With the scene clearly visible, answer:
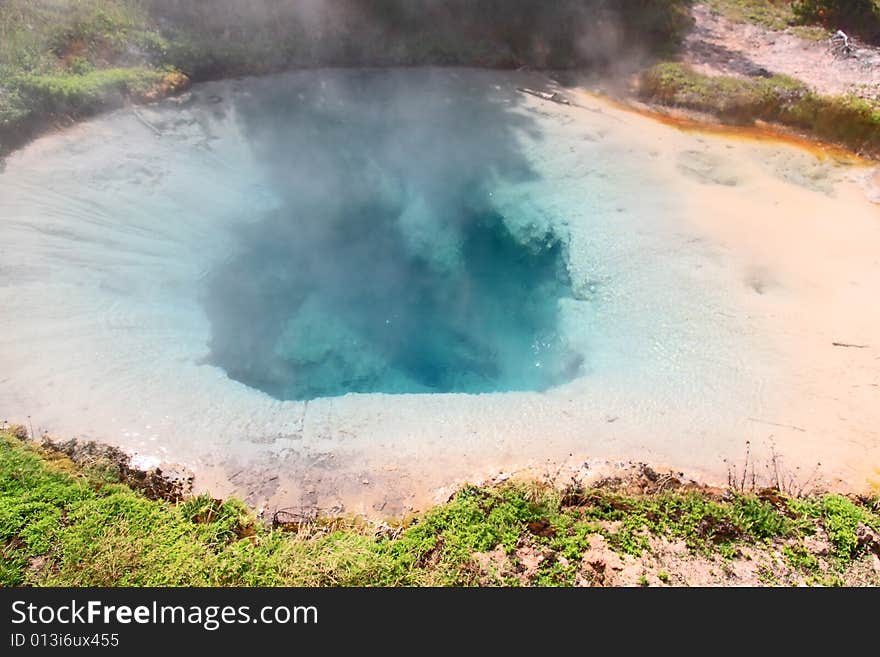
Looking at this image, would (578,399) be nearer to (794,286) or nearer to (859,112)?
(794,286)

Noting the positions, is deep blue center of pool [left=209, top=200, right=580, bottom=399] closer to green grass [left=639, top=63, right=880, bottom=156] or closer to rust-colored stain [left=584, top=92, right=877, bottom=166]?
rust-colored stain [left=584, top=92, right=877, bottom=166]

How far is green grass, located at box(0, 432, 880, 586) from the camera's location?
429 centimetres

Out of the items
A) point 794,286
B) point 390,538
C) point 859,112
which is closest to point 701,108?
point 859,112

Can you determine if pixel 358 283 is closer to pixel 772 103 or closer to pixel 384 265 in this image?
pixel 384 265

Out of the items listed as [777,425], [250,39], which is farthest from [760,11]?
[777,425]

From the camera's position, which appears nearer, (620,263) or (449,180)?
(620,263)

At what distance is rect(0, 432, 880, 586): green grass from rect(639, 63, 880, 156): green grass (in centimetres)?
712

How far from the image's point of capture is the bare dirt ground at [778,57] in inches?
412

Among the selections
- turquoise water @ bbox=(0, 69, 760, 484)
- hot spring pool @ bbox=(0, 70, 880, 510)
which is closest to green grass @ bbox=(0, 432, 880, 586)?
hot spring pool @ bbox=(0, 70, 880, 510)

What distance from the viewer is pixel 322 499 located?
504cm

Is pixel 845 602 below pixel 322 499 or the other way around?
the other way around

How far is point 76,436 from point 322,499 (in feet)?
7.12

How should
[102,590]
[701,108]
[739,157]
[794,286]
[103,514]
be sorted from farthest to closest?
1. [701,108]
2. [739,157]
3. [794,286]
4. [103,514]
5. [102,590]

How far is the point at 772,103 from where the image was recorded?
1012 centimetres
